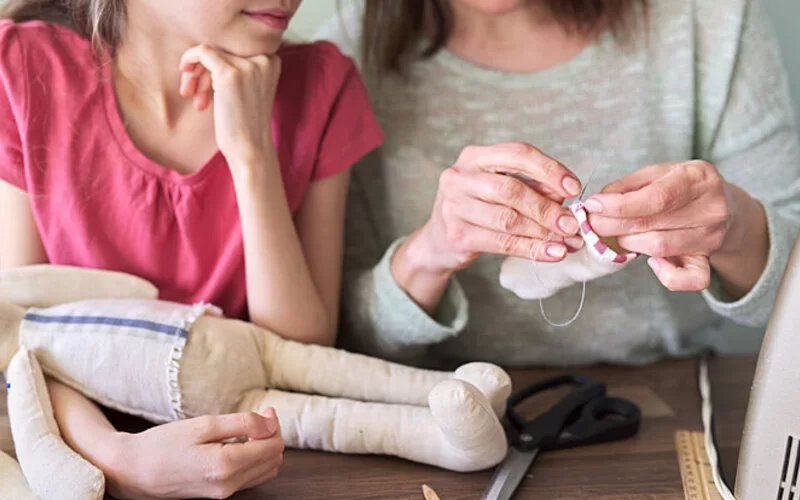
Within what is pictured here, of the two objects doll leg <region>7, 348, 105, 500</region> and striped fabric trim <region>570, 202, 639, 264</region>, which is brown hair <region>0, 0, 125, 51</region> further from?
striped fabric trim <region>570, 202, 639, 264</region>

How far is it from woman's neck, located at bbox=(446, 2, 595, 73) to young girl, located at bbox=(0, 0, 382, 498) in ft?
0.65

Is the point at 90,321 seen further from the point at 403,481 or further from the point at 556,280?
the point at 556,280

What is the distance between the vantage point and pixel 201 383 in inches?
26.5

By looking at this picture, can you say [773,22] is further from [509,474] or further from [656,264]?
[509,474]

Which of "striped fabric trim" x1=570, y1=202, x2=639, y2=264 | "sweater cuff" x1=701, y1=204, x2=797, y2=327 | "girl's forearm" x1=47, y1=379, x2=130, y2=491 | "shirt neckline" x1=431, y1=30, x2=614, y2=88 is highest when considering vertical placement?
"shirt neckline" x1=431, y1=30, x2=614, y2=88

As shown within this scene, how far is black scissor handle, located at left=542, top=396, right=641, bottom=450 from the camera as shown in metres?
0.71

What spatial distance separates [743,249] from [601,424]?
22 centimetres

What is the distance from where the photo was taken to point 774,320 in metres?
0.59

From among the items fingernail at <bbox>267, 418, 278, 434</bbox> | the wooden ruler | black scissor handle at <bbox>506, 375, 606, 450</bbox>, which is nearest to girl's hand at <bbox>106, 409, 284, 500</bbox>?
fingernail at <bbox>267, 418, 278, 434</bbox>

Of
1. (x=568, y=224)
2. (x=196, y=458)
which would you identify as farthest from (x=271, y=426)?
(x=568, y=224)

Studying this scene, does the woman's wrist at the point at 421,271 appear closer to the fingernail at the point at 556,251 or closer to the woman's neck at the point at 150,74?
the fingernail at the point at 556,251

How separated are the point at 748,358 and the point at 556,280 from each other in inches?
14.2

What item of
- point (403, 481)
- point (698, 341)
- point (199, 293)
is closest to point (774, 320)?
point (403, 481)

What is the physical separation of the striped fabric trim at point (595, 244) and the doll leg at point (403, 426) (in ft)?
0.47
